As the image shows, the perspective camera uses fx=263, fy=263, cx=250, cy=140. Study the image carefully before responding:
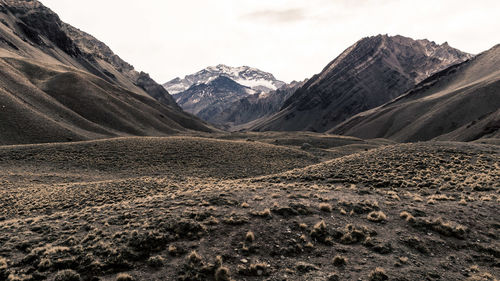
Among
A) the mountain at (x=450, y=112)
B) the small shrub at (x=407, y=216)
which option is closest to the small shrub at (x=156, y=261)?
the small shrub at (x=407, y=216)

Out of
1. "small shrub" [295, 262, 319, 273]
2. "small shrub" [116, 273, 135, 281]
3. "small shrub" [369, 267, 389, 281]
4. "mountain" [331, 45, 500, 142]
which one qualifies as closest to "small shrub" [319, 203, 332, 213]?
"small shrub" [295, 262, 319, 273]

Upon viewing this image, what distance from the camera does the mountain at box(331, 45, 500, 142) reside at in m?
98.9

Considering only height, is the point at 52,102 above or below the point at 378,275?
above

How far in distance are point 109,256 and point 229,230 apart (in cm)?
626

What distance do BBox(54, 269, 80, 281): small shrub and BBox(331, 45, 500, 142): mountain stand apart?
99.0 m

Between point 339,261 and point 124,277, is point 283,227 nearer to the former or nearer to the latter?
point 339,261

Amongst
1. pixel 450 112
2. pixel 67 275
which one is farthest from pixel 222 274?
pixel 450 112

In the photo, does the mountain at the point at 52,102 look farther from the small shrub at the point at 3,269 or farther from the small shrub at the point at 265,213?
the small shrub at the point at 265,213

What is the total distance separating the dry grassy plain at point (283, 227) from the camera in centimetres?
1209

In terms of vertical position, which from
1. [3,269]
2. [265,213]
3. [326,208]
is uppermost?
[3,269]

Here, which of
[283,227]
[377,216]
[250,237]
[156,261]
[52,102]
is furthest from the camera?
[52,102]

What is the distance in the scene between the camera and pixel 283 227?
15859 mm

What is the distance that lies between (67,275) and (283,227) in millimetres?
10916

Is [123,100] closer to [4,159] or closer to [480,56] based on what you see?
[4,159]
